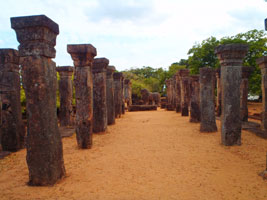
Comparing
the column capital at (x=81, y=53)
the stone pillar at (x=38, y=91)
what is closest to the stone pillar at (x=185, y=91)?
the column capital at (x=81, y=53)

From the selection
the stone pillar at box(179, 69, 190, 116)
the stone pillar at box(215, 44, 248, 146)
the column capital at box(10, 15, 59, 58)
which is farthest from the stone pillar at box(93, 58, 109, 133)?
the stone pillar at box(179, 69, 190, 116)

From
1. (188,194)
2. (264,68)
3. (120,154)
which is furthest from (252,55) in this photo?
(188,194)

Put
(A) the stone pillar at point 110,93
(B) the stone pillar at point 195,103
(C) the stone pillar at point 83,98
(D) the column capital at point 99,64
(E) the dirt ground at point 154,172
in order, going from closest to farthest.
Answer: (E) the dirt ground at point 154,172 < (C) the stone pillar at point 83,98 < (D) the column capital at point 99,64 < (B) the stone pillar at point 195,103 < (A) the stone pillar at point 110,93

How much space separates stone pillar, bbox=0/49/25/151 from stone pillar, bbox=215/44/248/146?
254 inches

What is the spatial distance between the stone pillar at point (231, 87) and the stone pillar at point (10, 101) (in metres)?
6.46

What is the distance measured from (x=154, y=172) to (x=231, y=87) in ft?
12.3

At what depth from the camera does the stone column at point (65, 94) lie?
39.0 ft

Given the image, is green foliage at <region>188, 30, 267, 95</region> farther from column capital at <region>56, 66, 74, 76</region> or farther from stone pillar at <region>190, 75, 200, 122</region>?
column capital at <region>56, 66, 74, 76</region>

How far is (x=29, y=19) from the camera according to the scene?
4.28 metres

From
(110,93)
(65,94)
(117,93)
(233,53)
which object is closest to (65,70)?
→ (65,94)

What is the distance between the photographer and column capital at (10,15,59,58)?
427 cm

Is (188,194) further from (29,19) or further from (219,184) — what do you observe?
(29,19)

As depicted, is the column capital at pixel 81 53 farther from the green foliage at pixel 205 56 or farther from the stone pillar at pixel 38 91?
the green foliage at pixel 205 56

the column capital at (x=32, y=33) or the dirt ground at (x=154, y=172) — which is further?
the column capital at (x=32, y=33)
